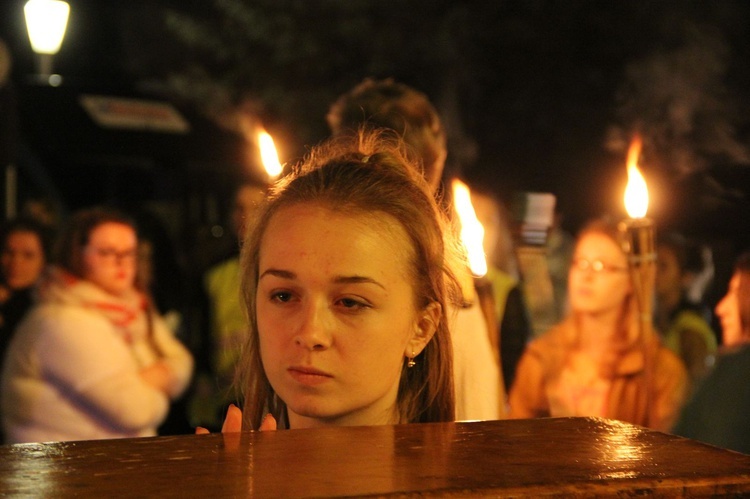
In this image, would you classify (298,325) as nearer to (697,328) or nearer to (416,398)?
(416,398)

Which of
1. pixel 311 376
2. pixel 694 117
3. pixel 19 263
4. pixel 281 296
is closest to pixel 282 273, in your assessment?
pixel 281 296

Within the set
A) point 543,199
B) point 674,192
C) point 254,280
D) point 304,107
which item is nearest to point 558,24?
point 304,107

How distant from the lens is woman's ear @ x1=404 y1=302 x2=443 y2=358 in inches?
87.7

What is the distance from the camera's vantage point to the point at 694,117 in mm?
6840

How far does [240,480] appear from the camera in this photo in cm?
118

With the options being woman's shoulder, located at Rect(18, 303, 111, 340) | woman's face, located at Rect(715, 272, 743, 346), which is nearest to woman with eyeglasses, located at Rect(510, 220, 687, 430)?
woman's face, located at Rect(715, 272, 743, 346)

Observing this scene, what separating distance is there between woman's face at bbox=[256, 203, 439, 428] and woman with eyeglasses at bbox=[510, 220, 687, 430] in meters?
2.69

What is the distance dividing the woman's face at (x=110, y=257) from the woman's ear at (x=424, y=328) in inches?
141

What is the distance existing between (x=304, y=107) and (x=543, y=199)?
65.8ft

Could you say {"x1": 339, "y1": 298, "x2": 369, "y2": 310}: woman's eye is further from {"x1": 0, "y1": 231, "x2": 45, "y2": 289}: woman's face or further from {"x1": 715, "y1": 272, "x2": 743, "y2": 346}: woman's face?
{"x1": 0, "y1": 231, "x2": 45, "y2": 289}: woman's face

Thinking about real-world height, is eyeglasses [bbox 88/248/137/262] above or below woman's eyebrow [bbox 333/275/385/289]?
above

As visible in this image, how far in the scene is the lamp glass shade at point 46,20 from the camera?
34.0 ft

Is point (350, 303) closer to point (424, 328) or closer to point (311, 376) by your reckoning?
point (311, 376)

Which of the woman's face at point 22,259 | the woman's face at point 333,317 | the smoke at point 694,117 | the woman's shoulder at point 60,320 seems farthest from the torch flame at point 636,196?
the woman's face at point 22,259
